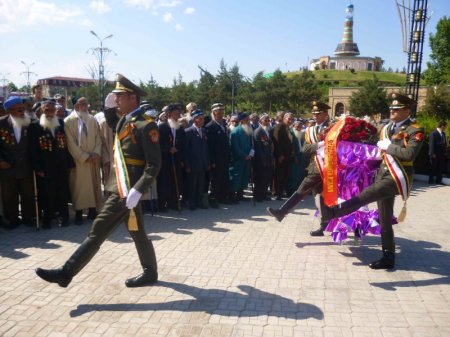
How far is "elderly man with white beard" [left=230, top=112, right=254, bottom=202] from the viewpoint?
30.4 feet

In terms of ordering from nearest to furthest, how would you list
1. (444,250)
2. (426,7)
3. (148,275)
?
(148,275), (444,250), (426,7)

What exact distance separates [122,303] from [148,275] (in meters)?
0.51

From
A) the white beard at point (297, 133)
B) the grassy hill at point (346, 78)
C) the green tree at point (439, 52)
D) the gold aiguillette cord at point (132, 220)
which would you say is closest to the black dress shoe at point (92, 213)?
the gold aiguillette cord at point (132, 220)

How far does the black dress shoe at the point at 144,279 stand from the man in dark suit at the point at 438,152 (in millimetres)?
11376

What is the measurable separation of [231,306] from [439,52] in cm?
6582

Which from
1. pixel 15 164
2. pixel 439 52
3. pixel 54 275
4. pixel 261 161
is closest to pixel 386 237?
pixel 54 275

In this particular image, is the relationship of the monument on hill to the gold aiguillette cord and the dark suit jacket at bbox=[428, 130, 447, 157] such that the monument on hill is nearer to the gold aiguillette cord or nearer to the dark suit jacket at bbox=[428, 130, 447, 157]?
the dark suit jacket at bbox=[428, 130, 447, 157]

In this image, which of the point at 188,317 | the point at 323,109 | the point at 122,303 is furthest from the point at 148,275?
the point at 323,109

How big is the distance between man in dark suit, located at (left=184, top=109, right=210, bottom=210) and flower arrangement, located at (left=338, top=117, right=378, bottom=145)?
347cm

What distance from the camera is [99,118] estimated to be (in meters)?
7.95

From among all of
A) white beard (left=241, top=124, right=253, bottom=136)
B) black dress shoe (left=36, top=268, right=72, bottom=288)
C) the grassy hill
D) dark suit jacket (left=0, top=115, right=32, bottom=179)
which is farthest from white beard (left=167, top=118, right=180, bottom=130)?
the grassy hill

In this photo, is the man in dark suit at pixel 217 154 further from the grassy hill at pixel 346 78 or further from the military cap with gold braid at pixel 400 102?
the grassy hill at pixel 346 78

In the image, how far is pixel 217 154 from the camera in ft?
29.4

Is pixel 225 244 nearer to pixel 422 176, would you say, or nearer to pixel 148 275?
pixel 148 275
